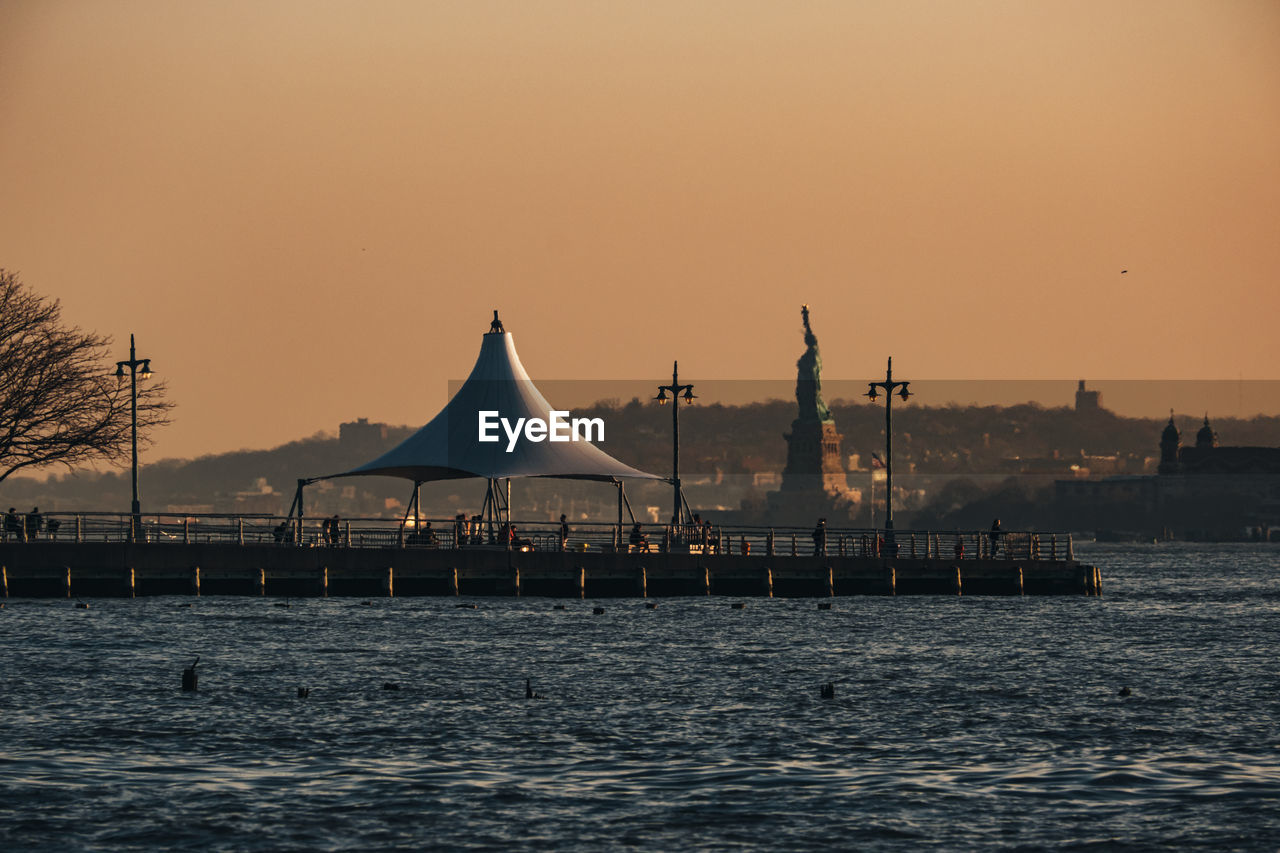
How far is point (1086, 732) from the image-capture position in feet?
98.8

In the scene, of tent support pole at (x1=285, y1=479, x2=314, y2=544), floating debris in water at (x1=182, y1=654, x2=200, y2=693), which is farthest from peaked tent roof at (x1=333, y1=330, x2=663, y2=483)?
floating debris in water at (x1=182, y1=654, x2=200, y2=693)

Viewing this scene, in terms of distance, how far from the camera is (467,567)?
2368 inches

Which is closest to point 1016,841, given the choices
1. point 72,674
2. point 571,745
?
point 571,745

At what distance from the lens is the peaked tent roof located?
63125 mm

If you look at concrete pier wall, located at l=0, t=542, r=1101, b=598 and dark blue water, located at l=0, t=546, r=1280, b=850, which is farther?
concrete pier wall, located at l=0, t=542, r=1101, b=598

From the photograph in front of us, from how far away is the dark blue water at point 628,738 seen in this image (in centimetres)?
2242

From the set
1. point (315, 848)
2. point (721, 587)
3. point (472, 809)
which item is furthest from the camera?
point (721, 587)

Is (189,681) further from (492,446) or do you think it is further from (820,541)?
(820,541)

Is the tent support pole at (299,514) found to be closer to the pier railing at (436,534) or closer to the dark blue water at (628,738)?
the pier railing at (436,534)

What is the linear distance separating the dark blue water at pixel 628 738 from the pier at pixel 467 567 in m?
5.88

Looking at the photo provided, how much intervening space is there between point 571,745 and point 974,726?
266 inches

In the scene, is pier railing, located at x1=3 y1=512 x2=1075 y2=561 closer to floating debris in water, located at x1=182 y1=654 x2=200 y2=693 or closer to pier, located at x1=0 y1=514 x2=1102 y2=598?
pier, located at x1=0 y1=514 x2=1102 y2=598

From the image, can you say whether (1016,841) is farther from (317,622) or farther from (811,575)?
(811,575)

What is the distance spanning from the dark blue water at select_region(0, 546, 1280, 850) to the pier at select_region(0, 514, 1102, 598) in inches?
232
